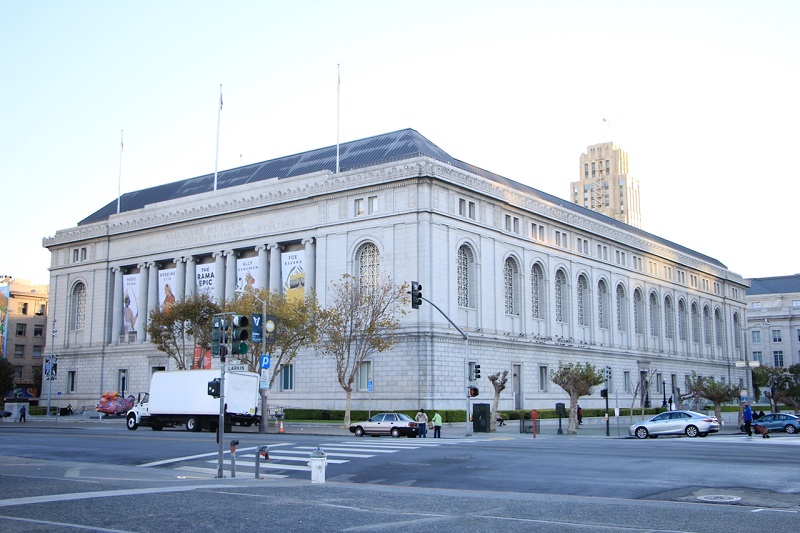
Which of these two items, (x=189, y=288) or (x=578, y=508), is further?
(x=189, y=288)

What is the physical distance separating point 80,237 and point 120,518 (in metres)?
79.0

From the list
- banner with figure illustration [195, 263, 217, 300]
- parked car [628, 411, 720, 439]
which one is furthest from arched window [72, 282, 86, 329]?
parked car [628, 411, 720, 439]

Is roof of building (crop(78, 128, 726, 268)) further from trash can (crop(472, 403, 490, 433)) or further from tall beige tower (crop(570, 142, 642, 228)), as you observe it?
tall beige tower (crop(570, 142, 642, 228))

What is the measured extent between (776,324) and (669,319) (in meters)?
51.1

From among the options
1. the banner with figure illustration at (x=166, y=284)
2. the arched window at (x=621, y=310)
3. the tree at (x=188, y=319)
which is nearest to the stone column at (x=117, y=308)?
the banner with figure illustration at (x=166, y=284)

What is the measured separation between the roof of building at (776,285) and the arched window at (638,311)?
64.7m

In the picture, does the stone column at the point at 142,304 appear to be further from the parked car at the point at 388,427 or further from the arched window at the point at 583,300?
the arched window at the point at 583,300

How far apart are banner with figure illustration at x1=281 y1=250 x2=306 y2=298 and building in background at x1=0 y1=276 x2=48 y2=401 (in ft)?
192

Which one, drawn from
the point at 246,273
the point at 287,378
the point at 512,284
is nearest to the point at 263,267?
the point at 246,273

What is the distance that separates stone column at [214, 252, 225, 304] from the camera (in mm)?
75625

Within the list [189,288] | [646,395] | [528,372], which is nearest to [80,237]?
[189,288]

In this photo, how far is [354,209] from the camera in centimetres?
6594

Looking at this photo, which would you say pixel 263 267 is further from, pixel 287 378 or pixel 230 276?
pixel 287 378

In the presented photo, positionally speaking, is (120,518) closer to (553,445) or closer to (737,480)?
(737,480)
